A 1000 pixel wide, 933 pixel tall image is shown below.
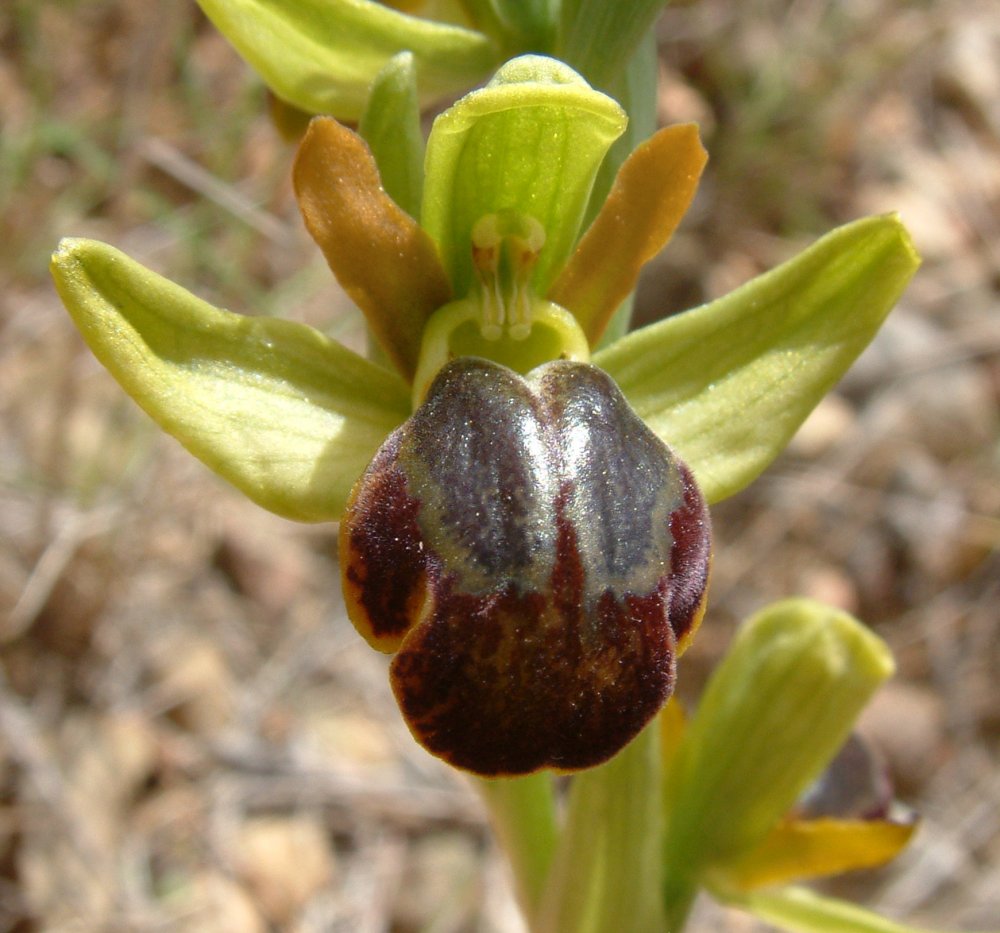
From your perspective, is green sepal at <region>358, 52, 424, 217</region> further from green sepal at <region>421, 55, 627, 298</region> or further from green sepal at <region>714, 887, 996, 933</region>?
green sepal at <region>714, 887, 996, 933</region>

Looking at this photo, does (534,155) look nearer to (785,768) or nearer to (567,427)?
(567,427)

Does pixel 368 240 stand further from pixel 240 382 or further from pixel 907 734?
pixel 907 734

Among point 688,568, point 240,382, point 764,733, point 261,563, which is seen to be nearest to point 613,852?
point 764,733

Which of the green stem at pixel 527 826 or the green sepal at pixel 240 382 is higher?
the green sepal at pixel 240 382

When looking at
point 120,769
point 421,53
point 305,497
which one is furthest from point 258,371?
point 120,769

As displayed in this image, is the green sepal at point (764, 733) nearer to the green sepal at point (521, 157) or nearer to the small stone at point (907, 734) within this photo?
the green sepal at point (521, 157)

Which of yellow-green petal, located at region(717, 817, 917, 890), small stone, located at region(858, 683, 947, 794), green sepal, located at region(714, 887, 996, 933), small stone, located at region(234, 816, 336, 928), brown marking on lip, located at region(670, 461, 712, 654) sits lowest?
small stone, located at region(234, 816, 336, 928)

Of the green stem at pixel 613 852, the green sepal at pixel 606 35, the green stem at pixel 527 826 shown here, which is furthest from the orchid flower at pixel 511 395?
the green stem at pixel 527 826

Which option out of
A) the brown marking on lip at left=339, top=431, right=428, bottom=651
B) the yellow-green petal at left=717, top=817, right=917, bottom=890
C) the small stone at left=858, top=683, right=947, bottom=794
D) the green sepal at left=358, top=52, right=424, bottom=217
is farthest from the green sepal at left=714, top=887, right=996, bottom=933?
the small stone at left=858, top=683, right=947, bottom=794
